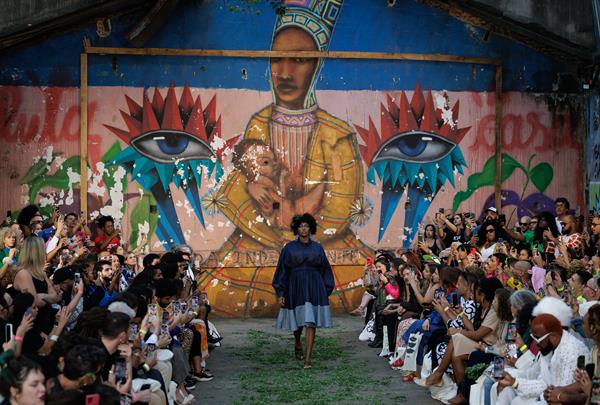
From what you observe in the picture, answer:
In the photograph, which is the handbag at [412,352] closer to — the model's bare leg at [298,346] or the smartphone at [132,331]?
the model's bare leg at [298,346]

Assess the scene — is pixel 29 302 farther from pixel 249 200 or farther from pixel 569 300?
pixel 249 200

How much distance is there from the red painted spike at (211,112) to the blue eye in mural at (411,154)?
2.48 metres

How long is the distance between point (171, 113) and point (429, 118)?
14.6 feet

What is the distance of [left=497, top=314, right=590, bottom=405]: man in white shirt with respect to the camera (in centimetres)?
880

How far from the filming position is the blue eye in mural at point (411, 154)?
19422 millimetres

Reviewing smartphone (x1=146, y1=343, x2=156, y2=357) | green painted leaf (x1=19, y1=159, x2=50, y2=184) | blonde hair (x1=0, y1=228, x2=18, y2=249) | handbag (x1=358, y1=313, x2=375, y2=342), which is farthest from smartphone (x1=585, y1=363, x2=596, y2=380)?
green painted leaf (x1=19, y1=159, x2=50, y2=184)

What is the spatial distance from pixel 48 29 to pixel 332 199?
5449 millimetres

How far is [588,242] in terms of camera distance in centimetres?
1499

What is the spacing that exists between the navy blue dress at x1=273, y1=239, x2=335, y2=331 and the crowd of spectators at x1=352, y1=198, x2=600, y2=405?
987 millimetres

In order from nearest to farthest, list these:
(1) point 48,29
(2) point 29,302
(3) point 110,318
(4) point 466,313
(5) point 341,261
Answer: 1. (3) point 110,318
2. (2) point 29,302
3. (4) point 466,313
4. (1) point 48,29
5. (5) point 341,261

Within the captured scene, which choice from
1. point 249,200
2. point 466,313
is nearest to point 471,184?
point 249,200

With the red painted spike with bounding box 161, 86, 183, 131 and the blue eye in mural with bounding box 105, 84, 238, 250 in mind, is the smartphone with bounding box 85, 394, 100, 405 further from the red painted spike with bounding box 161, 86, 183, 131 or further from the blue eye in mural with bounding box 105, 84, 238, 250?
the red painted spike with bounding box 161, 86, 183, 131

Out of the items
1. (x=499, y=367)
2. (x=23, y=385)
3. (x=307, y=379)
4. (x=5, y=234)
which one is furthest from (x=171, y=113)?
(x=23, y=385)

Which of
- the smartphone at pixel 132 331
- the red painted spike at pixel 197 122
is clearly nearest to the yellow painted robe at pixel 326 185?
the red painted spike at pixel 197 122
